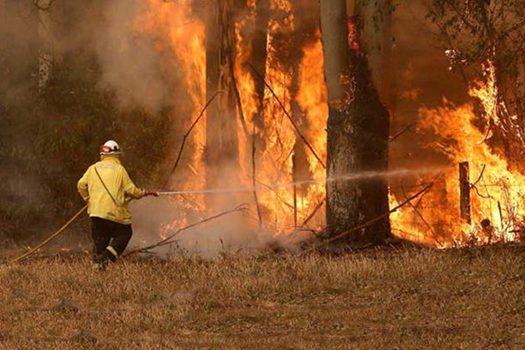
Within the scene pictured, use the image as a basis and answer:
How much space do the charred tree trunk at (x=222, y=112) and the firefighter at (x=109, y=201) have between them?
15.0 feet

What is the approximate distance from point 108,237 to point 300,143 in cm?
694

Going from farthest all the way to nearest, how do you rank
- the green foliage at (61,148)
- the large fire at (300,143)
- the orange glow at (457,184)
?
1. the green foliage at (61,148)
2. the large fire at (300,143)
3. the orange glow at (457,184)

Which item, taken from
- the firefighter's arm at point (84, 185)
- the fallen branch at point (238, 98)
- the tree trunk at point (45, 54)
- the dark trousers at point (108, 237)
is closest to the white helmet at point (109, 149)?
the firefighter's arm at point (84, 185)

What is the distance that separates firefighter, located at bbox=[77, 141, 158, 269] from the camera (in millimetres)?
11328

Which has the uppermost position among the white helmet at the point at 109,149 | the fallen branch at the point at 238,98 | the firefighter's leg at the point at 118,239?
the fallen branch at the point at 238,98

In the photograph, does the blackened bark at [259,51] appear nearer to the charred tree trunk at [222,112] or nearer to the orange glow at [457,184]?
the charred tree trunk at [222,112]

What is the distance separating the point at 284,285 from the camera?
9844mm

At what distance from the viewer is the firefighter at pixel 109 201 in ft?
37.2

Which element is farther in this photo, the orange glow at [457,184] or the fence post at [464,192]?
the fence post at [464,192]

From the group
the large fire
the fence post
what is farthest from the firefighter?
the fence post

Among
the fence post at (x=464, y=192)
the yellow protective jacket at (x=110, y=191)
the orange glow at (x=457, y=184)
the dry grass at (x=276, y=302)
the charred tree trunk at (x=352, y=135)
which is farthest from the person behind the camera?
the fence post at (x=464, y=192)

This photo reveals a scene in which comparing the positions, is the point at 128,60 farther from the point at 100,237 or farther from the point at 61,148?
the point at 100,237

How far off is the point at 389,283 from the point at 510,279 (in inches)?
46.3

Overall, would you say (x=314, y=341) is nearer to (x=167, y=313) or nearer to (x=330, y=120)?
(x=167, y=313)
